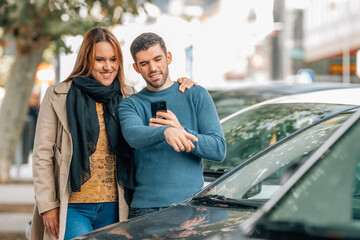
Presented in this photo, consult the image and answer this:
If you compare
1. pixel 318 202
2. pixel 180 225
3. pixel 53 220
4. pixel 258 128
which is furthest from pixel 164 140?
pixel 258 128

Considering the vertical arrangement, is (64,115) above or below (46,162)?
above

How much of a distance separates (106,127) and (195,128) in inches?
18.6

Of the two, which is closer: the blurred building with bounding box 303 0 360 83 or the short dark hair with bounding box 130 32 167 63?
the short dark hair with bounding box 130 32 167 63

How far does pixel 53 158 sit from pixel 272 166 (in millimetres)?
1133

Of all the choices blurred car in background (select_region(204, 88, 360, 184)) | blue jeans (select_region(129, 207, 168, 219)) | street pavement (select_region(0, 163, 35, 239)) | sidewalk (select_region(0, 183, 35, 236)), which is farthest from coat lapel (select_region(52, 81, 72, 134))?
sidewalk (select_region(0, 183, 35, 236))

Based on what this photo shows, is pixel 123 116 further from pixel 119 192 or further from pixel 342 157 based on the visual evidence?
pixel 342 157

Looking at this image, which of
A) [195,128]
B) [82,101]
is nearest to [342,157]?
[195,128]

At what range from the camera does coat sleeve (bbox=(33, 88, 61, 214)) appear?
318 cm

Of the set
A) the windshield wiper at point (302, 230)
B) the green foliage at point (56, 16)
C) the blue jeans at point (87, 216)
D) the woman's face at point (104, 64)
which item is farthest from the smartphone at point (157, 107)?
the green foliage at point (56, 16)

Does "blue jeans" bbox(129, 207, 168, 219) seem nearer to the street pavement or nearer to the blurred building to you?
the street pavement

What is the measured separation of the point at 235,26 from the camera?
21703 millimetres

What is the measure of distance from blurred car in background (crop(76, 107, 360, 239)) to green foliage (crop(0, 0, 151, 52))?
2918 mm

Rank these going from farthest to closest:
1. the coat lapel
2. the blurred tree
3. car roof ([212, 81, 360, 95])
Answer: the blurred tree → car roof ([212, 81, 360, 95]) → the coat lapel

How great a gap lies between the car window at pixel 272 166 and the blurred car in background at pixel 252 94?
1517mm
